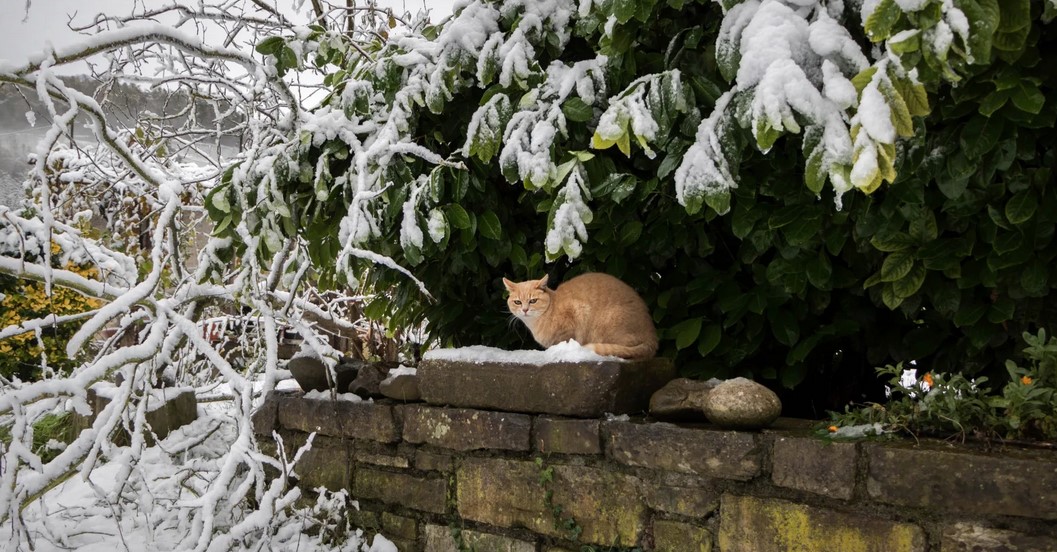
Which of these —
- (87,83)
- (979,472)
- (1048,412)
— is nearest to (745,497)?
(979,472)

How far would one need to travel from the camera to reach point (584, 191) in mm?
2605

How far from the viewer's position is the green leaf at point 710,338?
293 cm

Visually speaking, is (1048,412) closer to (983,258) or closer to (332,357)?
(983,258)

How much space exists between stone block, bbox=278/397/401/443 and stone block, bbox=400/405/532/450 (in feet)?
0.41

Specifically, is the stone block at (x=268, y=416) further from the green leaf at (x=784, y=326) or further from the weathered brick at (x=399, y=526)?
the green leaf at (x=784, y=326)

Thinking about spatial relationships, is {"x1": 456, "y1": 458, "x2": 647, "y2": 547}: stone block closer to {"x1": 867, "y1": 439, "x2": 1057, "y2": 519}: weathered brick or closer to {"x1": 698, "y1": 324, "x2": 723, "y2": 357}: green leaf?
{"x1": 698, "y1": 324, "x2": 723, "y2": 357}: green leaf

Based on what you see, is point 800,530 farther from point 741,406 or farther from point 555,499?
point 555,499

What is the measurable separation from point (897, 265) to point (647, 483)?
43.9 inches

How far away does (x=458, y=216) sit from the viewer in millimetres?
2977

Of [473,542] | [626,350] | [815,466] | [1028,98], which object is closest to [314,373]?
[473,542]

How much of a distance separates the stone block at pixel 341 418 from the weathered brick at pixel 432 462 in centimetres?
15

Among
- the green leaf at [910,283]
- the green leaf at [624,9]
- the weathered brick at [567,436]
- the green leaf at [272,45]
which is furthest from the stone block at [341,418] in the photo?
the green leaf at [910,283]

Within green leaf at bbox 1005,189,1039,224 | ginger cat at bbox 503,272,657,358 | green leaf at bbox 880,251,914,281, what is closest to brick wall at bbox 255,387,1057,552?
ginger cat at bbox 503,272,657,358

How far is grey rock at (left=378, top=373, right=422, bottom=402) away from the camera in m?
3.35
